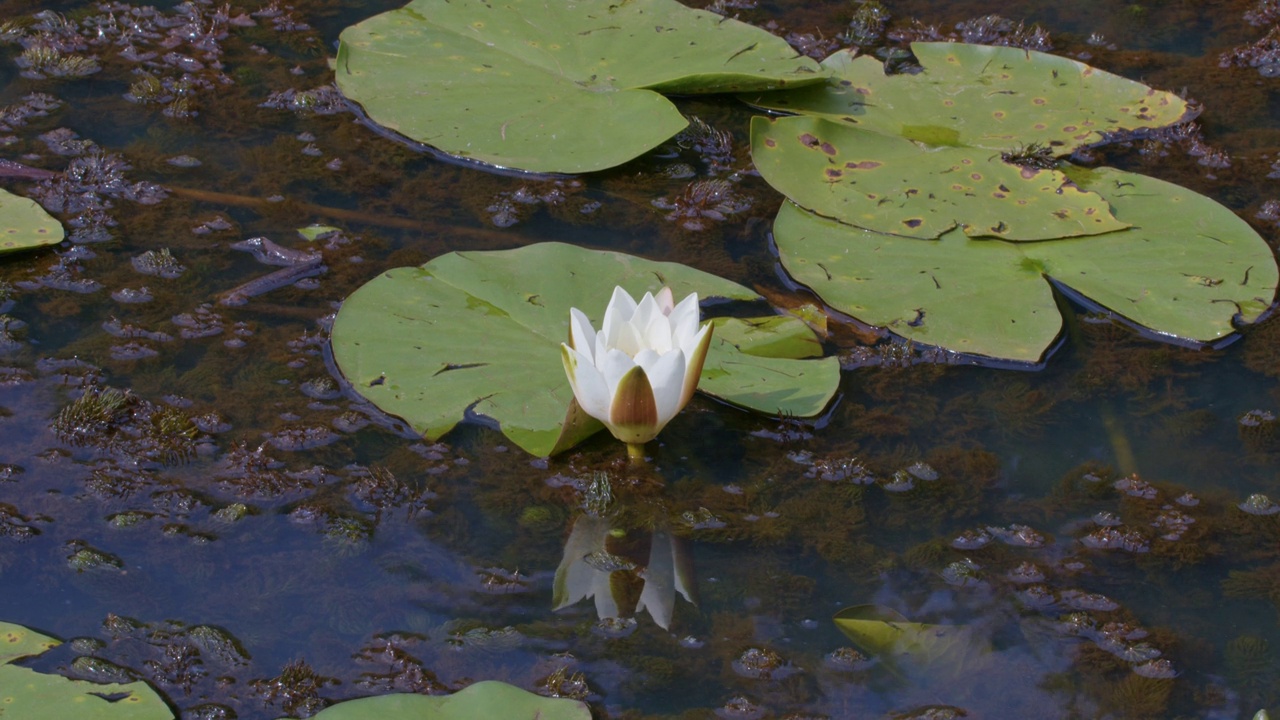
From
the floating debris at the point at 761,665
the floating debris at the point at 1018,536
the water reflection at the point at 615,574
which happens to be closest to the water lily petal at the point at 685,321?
the water reflection at the point at 615,574

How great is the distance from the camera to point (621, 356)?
10.3 ft

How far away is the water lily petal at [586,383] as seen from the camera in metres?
3.15

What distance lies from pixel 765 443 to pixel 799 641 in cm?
78

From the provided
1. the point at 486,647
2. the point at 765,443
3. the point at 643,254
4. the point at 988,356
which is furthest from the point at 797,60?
the point at 486,647

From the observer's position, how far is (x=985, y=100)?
5.05 metres

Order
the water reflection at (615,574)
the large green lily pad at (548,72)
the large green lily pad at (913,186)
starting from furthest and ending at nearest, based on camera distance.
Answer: the large green lily pad at (548,72) < the large green lily pad at (913,186) < the water reflection at (615,574)

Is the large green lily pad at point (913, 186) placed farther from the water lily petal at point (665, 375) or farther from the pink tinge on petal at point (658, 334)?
→ the water lily petal at point (665, 375)

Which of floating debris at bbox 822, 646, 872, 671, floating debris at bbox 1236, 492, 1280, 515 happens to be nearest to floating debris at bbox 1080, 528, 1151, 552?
floating debris at bbox 1236, 492, 1280, 515

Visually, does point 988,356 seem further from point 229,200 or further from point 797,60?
point 229,200

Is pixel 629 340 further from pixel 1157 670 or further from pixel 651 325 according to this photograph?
pixel 1157 670

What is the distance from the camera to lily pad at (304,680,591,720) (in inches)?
102

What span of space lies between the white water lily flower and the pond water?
263 millimetres

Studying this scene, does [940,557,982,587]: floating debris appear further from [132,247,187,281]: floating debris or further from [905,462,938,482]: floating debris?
[132,247,187,281]: floating debris

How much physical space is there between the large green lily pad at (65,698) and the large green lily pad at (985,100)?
3.61m
